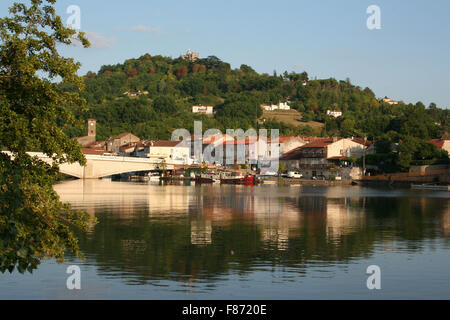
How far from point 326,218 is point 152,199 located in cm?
1948

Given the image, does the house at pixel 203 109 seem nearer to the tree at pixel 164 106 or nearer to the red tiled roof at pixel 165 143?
the tree at pixel 164 106

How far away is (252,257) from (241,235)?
6129 mm

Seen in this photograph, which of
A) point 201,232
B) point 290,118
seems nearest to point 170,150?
point 290,118

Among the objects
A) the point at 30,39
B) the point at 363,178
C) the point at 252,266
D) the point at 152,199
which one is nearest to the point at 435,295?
the point at 252,266

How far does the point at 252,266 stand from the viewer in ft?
68.1

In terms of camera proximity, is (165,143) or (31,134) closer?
(31,134)

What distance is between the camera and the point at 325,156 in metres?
104

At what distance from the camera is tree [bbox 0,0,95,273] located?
40.6 ft

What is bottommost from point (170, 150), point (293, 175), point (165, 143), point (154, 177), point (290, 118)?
point (154, 177)

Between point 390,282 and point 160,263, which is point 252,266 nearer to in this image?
point 160,263

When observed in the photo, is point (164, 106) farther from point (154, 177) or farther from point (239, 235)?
point (239, 235)

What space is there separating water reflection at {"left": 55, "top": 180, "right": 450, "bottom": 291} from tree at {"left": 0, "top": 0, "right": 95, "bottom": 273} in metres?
5.55

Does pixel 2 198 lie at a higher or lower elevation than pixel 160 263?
higher

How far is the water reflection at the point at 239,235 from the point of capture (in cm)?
2083
